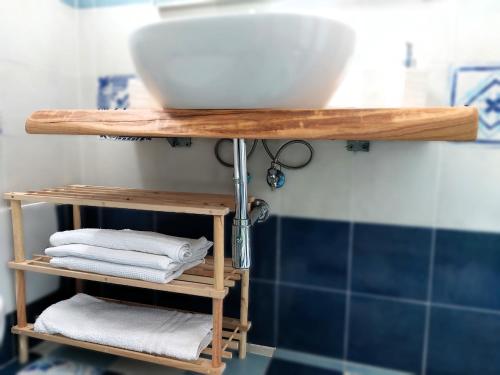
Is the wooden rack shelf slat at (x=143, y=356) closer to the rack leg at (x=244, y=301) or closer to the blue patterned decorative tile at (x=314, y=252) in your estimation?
the rack leg at (x=244, y=301)

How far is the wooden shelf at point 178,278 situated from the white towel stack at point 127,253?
1 centimetres

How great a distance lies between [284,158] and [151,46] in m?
0.57

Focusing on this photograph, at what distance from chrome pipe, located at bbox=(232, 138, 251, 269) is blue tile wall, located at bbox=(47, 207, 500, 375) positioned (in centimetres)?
27

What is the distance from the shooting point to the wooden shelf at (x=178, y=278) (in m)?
1.00

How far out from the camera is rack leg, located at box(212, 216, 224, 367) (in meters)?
0.96

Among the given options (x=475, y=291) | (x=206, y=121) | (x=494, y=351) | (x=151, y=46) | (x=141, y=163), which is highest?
(x=151, y=46)

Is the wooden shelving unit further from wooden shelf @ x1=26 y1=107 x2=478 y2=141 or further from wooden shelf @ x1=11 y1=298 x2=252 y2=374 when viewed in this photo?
wooden shelf @ x1=26 y1=107 x2=478 y2=141

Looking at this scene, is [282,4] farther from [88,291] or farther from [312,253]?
[88,291]

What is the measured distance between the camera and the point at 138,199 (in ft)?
3.52

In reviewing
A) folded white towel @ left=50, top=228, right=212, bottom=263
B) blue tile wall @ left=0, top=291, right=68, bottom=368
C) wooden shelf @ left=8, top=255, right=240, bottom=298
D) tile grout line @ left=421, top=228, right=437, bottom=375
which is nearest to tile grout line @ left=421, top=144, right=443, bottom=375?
tile grout line @ left=421, top=228, right=437, bottom=375

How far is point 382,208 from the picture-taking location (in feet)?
3.89

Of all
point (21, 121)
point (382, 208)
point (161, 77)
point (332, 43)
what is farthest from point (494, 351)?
point (21, 121)

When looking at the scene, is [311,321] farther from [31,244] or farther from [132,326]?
[31,244]

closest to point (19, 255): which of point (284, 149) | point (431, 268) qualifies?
point (284, 149)
